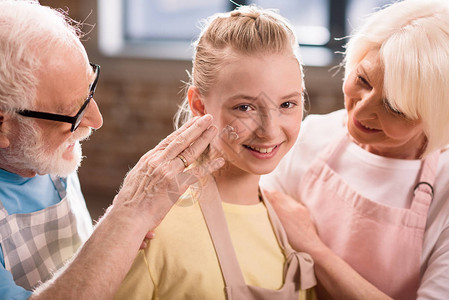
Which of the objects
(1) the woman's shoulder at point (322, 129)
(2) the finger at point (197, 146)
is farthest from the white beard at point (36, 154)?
(1) the woman's shoulder at point (322, 129)

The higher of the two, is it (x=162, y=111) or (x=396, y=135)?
(x=396, y=135)

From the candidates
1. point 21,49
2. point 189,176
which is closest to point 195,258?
point 189,176

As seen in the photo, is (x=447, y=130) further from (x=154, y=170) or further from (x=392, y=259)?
(x=154, y=170)

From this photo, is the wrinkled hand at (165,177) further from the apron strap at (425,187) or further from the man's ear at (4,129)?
the apron strap at (425,187)

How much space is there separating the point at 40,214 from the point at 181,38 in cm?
305

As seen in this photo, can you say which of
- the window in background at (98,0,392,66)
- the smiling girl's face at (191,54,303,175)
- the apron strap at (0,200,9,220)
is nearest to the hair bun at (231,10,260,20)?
the smiling girl's face at (191,54,303,175)

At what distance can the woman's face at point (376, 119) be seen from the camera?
4.60 ft

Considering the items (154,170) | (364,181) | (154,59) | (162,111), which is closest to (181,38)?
(154,59)

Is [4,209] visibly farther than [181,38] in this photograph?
No

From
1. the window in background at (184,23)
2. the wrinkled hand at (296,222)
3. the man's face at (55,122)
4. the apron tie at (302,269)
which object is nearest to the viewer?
the man's face at (55,122)

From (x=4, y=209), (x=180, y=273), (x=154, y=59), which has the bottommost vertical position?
(x=154, y=59)

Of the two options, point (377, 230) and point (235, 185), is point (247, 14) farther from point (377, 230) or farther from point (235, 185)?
point (377, 230)

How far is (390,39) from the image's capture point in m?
1.38

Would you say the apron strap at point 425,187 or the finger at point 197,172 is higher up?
the finger at point 197,172
